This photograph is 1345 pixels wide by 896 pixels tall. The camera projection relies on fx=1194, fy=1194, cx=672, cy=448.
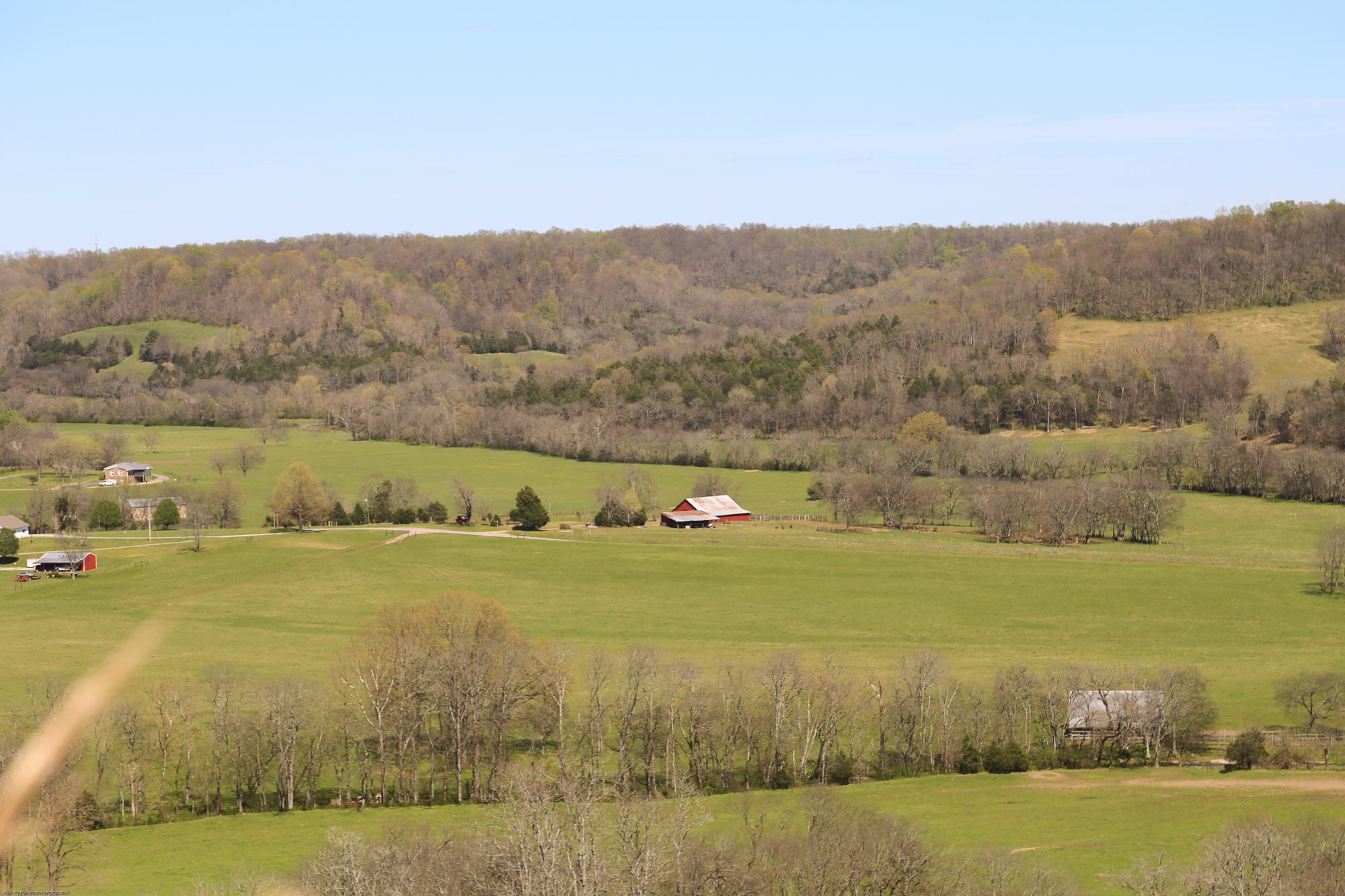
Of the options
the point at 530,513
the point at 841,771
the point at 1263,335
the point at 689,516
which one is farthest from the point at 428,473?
the point at 1263,335

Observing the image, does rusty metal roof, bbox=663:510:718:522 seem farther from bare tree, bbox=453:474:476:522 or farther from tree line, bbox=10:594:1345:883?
tree line, bbox=10:594:1345:883

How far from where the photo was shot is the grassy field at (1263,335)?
156 meters

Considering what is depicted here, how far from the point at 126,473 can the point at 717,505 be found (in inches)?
2496

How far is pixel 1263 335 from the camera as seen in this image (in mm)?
168375

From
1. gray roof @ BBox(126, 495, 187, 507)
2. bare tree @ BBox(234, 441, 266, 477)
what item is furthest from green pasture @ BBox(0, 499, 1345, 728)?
bare tree @ BBox(234, 441, 266, 477)

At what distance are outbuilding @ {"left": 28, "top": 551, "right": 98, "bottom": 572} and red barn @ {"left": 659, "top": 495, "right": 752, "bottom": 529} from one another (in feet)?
151

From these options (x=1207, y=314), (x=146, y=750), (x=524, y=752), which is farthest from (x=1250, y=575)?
(x=1207, y=314)

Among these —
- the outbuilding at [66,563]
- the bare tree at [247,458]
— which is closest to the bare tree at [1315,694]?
the outbuilding at [66,563]

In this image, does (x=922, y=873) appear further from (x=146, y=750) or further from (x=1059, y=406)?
(x=1059, y=406)

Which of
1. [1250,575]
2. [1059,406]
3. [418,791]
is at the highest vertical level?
[1059,406]

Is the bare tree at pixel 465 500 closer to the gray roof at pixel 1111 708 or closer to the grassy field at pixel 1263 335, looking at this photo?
the gray roof at pixel 1111 708

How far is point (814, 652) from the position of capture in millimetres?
64438

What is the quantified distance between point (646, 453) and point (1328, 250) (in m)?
122

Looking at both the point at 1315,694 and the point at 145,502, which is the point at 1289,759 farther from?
the point at 145,502
